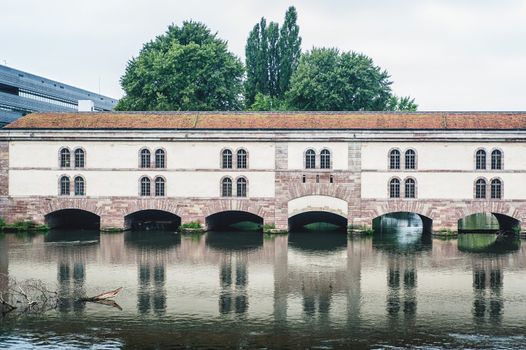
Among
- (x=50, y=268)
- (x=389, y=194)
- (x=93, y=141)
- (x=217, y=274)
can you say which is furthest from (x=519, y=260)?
(x=93, y=141)

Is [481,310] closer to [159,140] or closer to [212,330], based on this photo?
[212,330]

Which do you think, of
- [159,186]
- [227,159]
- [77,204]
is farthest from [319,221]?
[77,204]

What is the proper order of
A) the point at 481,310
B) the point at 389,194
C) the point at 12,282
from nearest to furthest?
1. the point at 481,310
2. the point at 12,282
3. the point at 389,194

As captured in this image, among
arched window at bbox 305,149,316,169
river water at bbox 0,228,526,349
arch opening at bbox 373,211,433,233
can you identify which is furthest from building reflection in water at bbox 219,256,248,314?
arch opening at bbox 373,211,433,233

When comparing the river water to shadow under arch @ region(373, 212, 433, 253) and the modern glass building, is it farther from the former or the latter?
the modern glass building

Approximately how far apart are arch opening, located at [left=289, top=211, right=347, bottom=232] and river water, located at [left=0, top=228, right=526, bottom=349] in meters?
8.63

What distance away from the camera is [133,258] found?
39.9 meters

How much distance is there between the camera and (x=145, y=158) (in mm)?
52531

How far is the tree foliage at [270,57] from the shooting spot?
82312mm

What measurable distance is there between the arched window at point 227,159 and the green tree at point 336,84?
75.6ft

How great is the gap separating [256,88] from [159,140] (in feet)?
108

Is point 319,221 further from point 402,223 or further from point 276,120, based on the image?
point 276,120

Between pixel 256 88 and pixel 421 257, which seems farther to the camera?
pixel 256 88

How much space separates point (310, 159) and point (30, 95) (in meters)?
64.3
